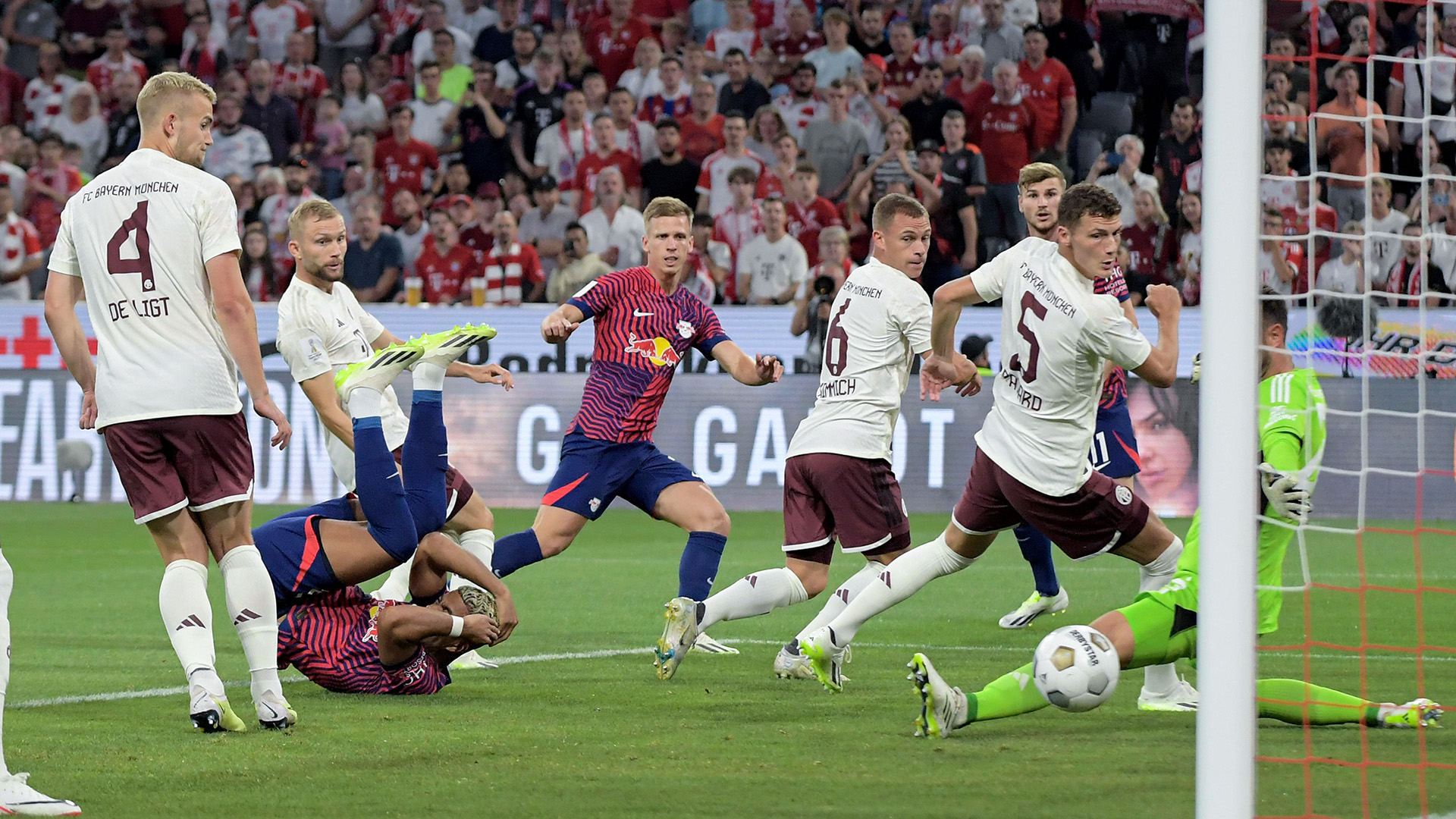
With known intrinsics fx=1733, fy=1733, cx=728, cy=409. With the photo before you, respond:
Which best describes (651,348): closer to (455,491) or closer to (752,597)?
(455,491)

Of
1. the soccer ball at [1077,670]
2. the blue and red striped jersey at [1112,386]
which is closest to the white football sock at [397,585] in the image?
the blue and red striped jersey at [1112,386]

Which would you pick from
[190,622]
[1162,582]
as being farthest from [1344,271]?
[190,622]

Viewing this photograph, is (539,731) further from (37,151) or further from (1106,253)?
(37,151)

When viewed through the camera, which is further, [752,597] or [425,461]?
[752,597]

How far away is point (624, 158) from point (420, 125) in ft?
9.11

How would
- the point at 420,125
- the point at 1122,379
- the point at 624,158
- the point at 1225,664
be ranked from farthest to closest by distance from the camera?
1. the point at 420,125
2. the point at 624,158
3. the point at 1122,379
4. the point at 1225,664

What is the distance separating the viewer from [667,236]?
7840 millimetres

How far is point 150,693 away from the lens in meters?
6.62

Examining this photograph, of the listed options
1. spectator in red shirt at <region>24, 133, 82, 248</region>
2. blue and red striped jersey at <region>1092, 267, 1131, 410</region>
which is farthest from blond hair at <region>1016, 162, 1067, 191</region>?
spectator in red shirt at <region>24, 133, 82, 248</region>

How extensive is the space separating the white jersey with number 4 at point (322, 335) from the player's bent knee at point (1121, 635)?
10.6ft

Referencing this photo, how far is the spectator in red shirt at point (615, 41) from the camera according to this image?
1936 centimetres

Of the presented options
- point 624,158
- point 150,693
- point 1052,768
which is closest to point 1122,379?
point 1052,768

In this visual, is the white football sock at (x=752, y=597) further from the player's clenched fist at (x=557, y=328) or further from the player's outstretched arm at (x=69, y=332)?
the player's outstretched arm at (x=69, y=332)

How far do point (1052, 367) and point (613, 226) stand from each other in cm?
1118
